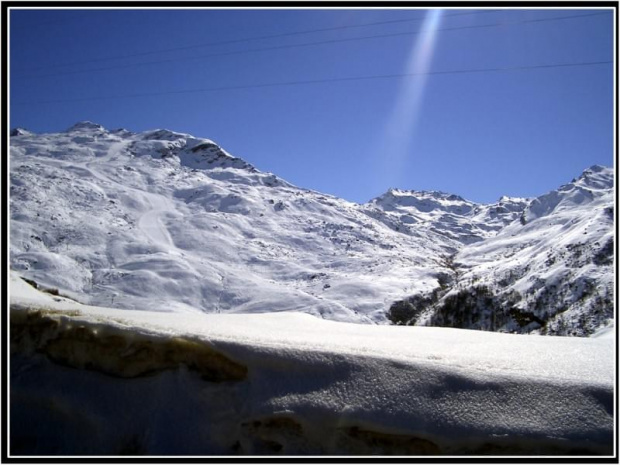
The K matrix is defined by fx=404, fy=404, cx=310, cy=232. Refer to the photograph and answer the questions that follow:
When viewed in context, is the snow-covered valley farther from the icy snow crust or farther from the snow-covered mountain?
the snow-covered mountain

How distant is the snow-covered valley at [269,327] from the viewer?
2.51 metres

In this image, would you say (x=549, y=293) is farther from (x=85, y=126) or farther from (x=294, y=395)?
(x=85, y=126)

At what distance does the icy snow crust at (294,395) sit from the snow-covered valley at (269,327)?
12mm

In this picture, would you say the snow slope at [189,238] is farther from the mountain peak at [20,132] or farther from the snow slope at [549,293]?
the snow slope at [549,293]

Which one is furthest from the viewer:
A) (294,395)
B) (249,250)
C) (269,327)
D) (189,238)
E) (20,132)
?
(20,132)

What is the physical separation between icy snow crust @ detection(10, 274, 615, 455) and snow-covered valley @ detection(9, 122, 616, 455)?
12 millimetres

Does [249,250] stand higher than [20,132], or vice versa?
[20,132]

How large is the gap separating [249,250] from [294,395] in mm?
59138

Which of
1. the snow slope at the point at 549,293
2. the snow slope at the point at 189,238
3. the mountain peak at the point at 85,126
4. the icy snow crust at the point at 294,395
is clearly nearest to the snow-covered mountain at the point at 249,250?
the snow slope at the point at 549,293

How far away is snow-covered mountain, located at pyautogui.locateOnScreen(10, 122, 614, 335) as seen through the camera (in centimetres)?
3591

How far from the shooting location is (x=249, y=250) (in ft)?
200

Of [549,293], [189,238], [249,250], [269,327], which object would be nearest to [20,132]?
[189,238]

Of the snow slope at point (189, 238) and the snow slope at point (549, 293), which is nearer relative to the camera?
the snow slope at point (549, 293)

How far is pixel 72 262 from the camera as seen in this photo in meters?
43.6
